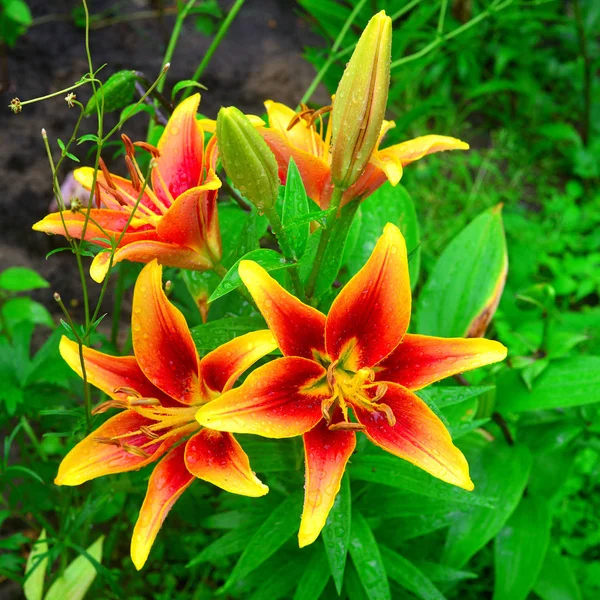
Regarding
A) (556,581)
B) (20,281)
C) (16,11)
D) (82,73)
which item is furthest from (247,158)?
(82,73)

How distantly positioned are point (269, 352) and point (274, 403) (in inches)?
2.7

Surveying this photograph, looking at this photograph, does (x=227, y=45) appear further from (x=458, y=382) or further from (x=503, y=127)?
(x=458, y=382)

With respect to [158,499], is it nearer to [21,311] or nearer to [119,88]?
[119,88]

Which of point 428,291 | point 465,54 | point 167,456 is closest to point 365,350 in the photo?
point 167,456

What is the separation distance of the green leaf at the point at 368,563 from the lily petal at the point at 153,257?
442 millimetres

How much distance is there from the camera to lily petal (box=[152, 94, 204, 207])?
2.64 feet

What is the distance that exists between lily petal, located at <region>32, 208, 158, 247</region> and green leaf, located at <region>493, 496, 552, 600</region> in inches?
35.7

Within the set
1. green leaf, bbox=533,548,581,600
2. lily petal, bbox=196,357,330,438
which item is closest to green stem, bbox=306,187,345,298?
lily petal, bbox=196,357,330,438

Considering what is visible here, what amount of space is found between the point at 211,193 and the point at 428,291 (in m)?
0.68

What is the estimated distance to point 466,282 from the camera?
1295 mm

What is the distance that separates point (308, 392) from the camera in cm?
71

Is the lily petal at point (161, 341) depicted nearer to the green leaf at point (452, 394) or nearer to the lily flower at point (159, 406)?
the lily flower at point (159, 406)

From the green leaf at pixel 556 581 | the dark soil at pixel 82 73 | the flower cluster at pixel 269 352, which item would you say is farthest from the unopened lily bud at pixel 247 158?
the dark soil at pixel 82 73

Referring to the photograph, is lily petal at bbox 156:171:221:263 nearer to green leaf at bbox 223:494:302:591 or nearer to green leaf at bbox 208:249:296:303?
green leaf at bbox 208:249:296:303
